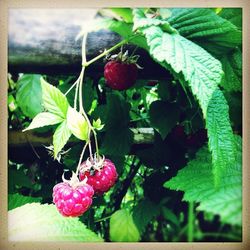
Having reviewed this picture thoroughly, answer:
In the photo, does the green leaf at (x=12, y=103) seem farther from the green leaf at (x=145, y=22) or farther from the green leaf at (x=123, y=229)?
the green leaf at (x=145, y=22)

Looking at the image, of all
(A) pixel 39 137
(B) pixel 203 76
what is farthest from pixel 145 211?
(B) pixel 203 76

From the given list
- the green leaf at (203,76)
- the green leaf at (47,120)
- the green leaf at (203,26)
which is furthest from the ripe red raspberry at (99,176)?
the green leaf at (203,26)

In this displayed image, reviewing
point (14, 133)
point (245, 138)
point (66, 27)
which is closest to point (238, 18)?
point (245, 138)

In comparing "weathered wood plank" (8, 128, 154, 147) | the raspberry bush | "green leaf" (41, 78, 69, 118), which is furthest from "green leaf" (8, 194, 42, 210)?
"green leaf" (41, 78, 69, 118)

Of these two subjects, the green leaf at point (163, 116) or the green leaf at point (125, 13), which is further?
the green leaf at point (163, 116)

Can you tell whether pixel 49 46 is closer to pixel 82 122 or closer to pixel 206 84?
pixel 82 122

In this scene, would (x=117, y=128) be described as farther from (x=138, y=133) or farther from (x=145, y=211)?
(x=145, y=211)
